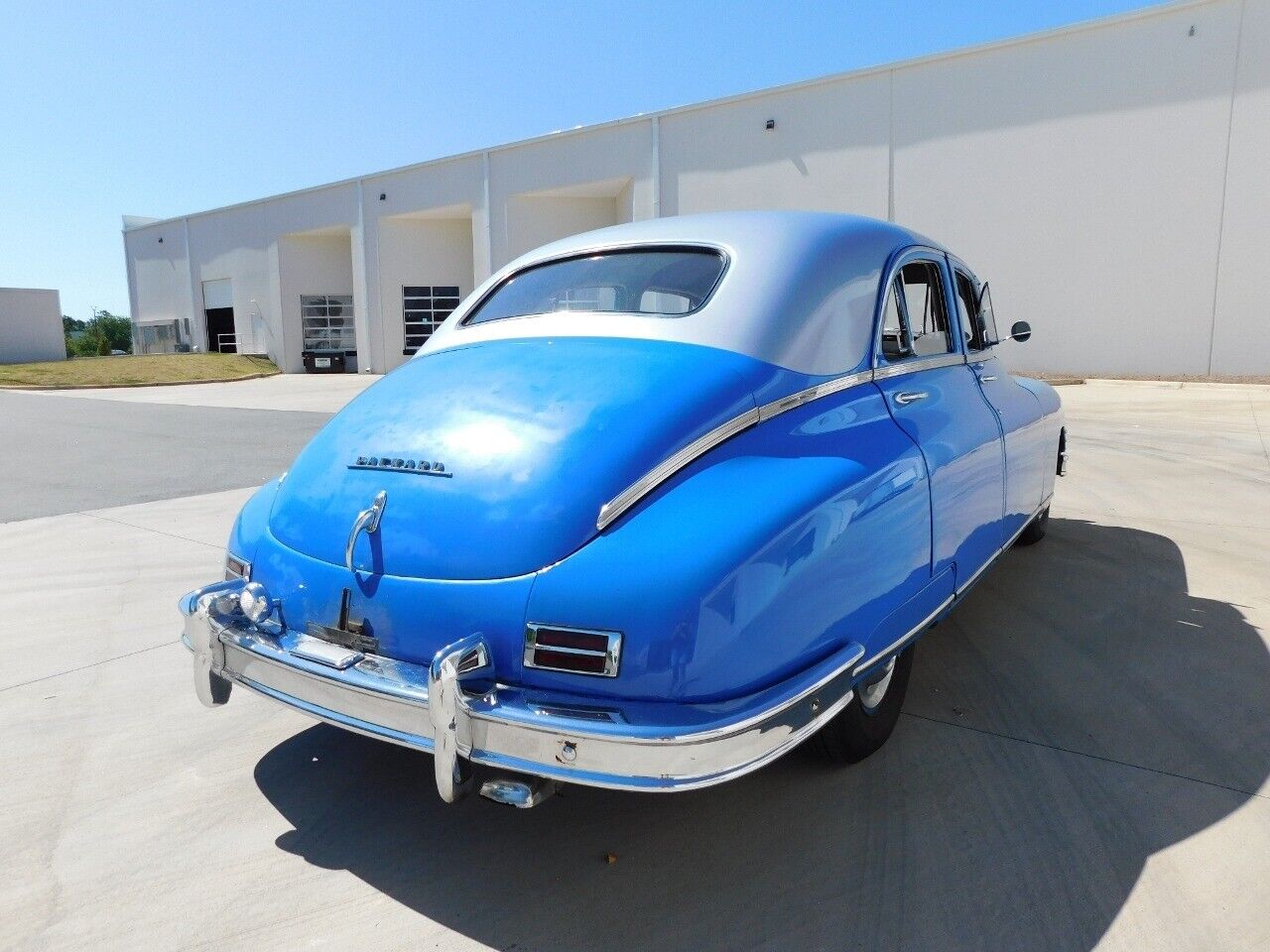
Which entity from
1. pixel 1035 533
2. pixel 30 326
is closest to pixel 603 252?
pixel 1035 533

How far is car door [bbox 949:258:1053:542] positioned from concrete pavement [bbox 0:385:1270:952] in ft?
1.98

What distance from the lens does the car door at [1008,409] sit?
3635mm

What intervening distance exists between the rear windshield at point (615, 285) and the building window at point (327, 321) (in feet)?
101

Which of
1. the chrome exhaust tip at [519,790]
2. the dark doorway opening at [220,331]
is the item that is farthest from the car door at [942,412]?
the dark doorway opening at [220,331]

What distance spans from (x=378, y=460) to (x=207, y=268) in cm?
3803

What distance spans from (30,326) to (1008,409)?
4178cm

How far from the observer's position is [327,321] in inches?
1289

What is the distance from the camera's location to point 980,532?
10.5 ft

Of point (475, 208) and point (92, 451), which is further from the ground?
point (475, 208)

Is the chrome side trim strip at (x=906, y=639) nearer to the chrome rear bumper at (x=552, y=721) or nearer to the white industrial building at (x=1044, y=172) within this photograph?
the chrome rear bumper at (x=552, y=721)

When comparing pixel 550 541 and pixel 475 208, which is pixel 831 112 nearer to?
pixel 475 208

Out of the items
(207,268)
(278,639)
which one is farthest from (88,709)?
(207,268)

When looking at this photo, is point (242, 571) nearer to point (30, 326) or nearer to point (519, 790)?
point (519, 790)

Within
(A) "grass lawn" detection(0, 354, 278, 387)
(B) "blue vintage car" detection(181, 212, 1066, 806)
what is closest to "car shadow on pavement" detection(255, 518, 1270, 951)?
(B) "blue vintage car" detection(181, 212, 1066, 806)
